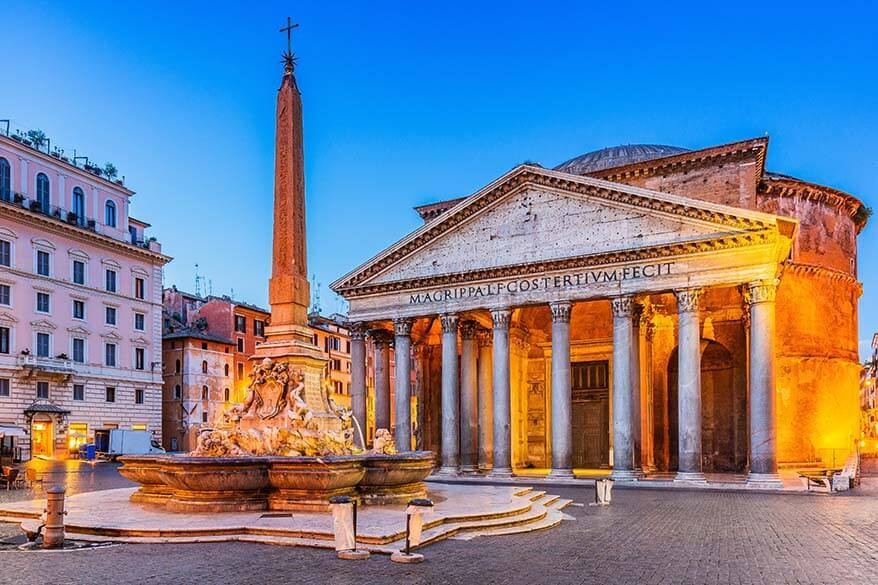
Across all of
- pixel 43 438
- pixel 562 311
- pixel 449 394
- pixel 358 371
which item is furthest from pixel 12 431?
pixel 562 311

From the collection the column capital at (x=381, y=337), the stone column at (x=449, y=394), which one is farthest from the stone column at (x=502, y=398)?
the column capital at (x=381, y=337)

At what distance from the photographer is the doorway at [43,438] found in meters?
35.6

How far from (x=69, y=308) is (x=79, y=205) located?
526cm

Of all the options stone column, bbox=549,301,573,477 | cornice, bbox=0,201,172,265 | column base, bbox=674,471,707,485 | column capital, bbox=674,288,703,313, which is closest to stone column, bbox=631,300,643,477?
column base, bbox=674,471,707,485

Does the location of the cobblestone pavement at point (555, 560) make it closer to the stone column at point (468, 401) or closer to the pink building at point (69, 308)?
the stone column at point (468, 401)

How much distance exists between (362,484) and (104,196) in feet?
107

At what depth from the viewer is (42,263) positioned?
1437 inches

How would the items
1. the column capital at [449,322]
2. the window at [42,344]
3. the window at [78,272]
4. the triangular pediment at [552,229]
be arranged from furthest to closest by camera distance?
1. the window at [78,272]
2. the window at [42,344]
3. the column capital at [449,322]
4. the triangular pediment at [552,229]

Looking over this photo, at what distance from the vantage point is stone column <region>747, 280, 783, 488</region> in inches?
902

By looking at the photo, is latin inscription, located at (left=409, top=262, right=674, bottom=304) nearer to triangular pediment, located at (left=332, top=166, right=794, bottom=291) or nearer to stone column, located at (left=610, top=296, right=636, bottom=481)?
triangular pediment, located at (left=332, top=166, right=794, bottom=291)

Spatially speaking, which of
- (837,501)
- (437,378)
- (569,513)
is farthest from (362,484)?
Result: (437,378)

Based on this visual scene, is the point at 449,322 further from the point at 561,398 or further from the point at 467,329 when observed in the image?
the point at 561,398

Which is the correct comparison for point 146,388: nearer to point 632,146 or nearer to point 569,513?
point 632,146

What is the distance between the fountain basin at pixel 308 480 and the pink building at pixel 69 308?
2579 cm
